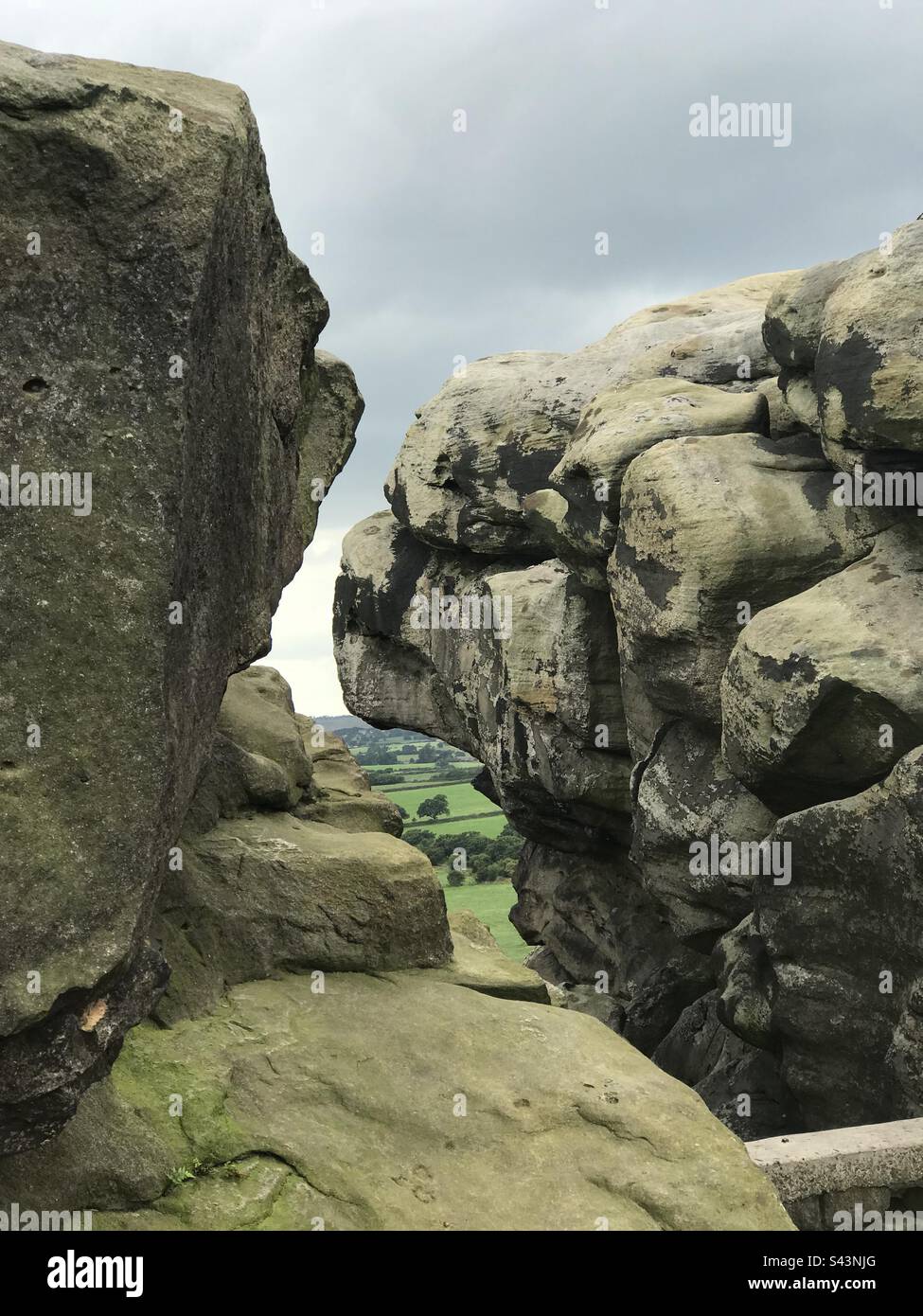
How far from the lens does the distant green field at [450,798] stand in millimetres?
79188

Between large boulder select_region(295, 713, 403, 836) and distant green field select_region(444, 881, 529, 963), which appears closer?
large boulder select_region(295, 713, 403, 836)

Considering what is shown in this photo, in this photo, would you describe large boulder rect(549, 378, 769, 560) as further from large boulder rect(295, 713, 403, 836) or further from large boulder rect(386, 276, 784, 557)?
large boulder rect(295, 713, 403, 836)

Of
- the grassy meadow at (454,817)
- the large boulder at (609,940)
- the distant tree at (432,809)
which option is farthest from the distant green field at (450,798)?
the large boulder at (609,940)

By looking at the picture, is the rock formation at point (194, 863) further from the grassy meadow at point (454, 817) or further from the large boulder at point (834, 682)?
the large boulder at point (834, 682)

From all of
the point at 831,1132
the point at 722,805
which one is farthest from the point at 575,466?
the point at 831,1132

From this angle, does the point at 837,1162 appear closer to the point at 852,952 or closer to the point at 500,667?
the point at 852,952

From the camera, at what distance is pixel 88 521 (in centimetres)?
595

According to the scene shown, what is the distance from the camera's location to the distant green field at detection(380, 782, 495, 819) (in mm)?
79188

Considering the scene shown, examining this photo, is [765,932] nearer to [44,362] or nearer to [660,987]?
[660,987]

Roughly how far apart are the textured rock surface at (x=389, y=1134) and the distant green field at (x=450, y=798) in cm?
6648

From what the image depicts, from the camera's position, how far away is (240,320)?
7.34 meters

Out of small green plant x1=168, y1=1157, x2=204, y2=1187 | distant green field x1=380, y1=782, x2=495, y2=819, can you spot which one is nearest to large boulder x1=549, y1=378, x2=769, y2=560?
small green plant x1=168, y1=1157, x2=204, y2=1187

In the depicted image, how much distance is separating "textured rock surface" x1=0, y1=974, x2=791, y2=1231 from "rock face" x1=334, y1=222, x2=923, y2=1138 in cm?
542

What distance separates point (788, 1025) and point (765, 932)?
42.5 inches
